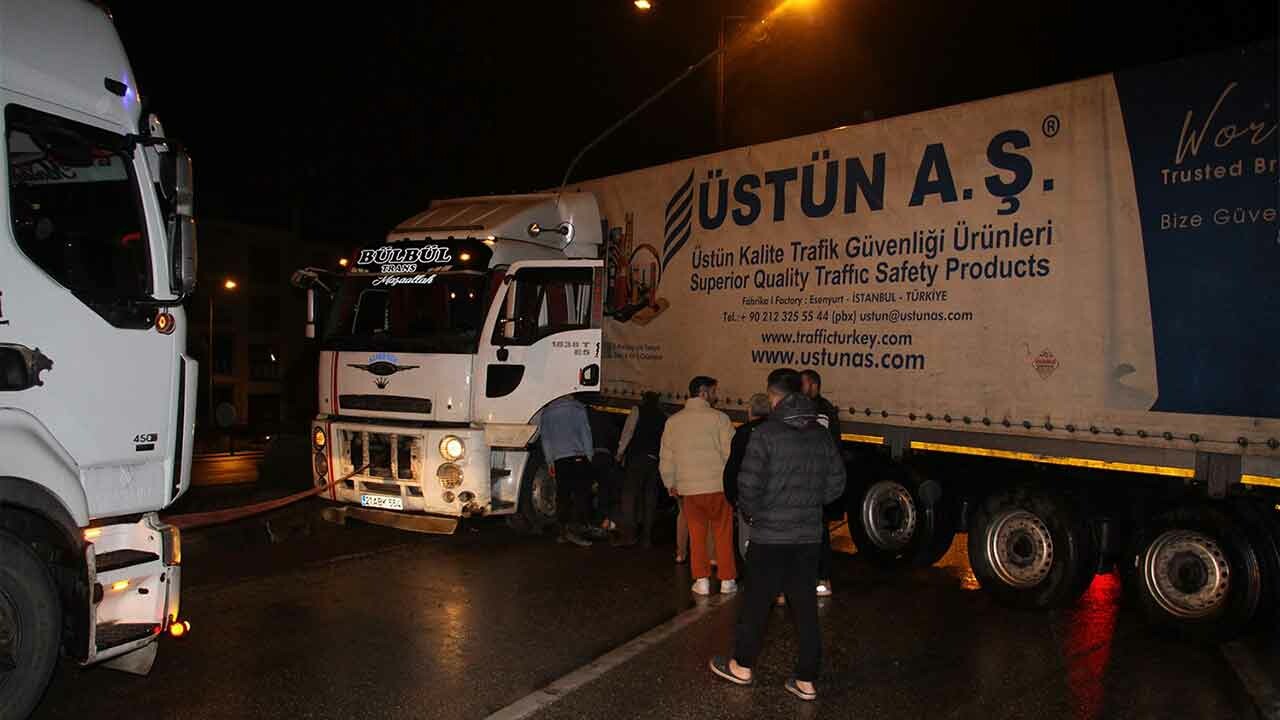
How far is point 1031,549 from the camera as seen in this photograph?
7684 mm

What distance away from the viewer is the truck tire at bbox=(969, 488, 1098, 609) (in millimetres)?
7348

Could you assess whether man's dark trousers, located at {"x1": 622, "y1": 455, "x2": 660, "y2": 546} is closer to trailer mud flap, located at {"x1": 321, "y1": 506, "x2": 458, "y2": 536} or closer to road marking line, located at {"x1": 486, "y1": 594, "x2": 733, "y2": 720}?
trailer mud flap, located at {"x1": 321, "y1": 506, "x2": 458, "y2": 536}

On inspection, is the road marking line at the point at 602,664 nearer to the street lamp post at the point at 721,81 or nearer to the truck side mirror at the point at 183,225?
the truck side mirror at the point at 183,225

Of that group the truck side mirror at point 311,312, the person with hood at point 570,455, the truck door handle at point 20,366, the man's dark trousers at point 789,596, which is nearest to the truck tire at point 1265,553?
the man's dark trousers at point 789,596

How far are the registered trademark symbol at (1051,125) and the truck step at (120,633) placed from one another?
267 inches

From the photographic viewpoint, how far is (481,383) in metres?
9.48

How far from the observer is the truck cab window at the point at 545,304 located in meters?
9.59

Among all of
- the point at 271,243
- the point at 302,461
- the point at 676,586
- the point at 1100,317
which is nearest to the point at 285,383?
the point at 302,461

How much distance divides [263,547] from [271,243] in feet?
159

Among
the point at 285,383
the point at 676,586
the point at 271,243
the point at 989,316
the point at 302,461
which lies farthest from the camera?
the point at 271,243

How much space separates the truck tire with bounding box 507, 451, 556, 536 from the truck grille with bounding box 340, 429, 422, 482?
1.15 meters

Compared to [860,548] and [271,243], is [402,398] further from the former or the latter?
[271,243]

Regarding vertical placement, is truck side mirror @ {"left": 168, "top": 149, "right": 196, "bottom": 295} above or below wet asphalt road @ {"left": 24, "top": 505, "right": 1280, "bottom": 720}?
above

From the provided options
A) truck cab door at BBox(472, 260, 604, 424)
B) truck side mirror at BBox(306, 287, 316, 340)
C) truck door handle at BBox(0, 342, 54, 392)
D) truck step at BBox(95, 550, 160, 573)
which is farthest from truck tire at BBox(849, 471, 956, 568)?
truck door handle at BBox(0, 342, 54, 392)
